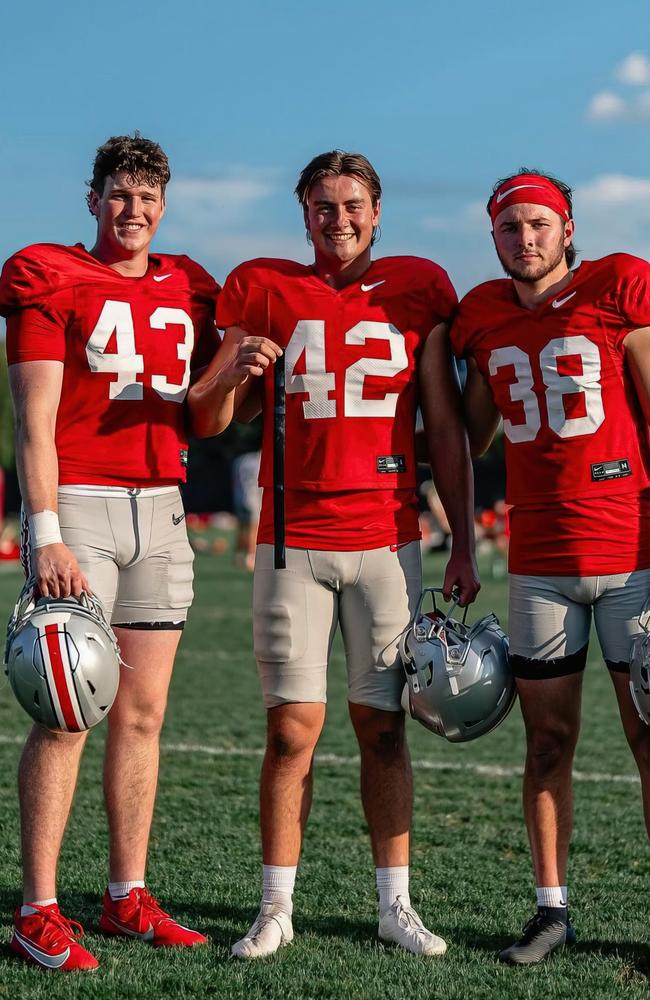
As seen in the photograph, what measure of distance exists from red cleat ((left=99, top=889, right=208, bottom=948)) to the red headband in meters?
2.12

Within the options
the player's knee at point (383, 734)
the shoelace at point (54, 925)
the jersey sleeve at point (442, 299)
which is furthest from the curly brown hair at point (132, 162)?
the shoelace at point (54, 925)

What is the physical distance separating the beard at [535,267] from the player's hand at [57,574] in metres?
1.38

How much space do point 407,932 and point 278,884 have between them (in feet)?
1.20

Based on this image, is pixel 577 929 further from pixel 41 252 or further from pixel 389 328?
pixel 41 252

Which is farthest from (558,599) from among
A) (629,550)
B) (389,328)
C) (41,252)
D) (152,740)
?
(41,252)

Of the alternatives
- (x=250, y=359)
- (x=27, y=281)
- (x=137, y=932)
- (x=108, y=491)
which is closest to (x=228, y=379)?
(x=250, y=359)

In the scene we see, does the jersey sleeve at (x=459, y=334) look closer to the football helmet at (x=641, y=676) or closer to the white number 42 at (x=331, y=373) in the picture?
the white number 42 at (x=331, y=373)

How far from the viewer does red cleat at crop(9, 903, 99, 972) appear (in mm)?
2949

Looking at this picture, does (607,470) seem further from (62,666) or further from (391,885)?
(62,666)

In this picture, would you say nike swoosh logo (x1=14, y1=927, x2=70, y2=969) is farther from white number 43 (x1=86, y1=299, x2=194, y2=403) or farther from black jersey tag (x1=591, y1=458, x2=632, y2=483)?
black jersey tag (x1=591, y1=458, x2=632, y2=483)

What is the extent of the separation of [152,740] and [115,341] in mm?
1123

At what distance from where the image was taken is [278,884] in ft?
10.3

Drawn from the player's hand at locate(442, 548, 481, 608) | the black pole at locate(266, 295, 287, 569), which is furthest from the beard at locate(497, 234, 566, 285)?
the player's hand at locate(442, 548, 481, 608)

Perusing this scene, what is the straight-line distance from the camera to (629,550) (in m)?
3.06
